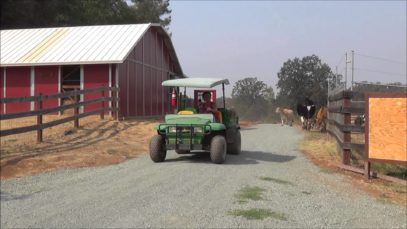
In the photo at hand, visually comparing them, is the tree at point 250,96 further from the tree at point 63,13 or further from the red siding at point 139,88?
the red siding at point 139,88

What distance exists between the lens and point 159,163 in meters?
11.0

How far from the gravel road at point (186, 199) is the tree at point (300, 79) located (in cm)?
3649

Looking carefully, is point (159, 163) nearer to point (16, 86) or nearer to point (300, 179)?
point (300, 179)

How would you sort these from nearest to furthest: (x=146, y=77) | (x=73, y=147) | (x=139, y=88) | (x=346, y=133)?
(x=346, y=133), (x=73, y=147), (x=139, y=88), (x=146, y=77)

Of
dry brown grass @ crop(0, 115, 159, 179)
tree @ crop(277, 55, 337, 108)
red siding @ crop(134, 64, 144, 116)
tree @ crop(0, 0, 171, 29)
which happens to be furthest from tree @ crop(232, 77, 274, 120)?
dry brown grass @ crop(0, 115, 159, 179)

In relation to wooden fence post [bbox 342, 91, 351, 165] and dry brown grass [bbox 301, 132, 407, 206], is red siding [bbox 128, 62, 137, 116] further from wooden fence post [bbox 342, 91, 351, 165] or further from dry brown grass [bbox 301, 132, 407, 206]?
wooden fence post [bbox 342, 91, 351, 165]

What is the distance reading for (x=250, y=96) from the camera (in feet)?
201

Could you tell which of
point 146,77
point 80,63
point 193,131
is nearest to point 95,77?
point 80,63

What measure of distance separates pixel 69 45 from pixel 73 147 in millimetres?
12471

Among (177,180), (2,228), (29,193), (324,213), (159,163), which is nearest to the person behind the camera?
(2,228)

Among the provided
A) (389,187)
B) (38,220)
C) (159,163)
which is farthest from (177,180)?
(389,187)

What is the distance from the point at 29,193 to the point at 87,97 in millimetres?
15077

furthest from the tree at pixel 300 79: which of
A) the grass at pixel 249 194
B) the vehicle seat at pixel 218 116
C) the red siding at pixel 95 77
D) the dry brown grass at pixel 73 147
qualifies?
the grass at pixel 249 194

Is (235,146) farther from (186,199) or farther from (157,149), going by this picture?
(186,199)
